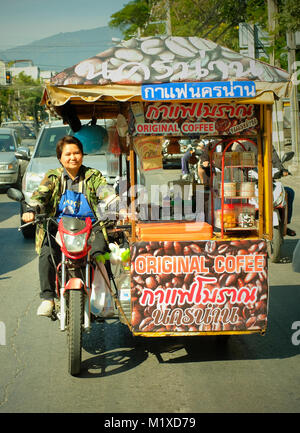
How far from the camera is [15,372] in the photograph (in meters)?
4.76

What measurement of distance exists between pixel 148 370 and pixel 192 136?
1.96 metres

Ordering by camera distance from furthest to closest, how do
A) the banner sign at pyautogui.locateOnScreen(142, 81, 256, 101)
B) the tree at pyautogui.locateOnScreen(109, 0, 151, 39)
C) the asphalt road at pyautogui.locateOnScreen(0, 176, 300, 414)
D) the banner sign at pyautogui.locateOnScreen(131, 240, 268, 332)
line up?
the tree at pyautogui.locateOnScreen(109, 0, 151, 39) < the banner sign at pyautogui.locateOnScreen(131, 240, 268, 332) < the banner sign at pyautogui.locateOnScreen(142, 81, 256, 101) < the asphalt road at pyautogui.locateOnScreen(0, 176, 300, 414)

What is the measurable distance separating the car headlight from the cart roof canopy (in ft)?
20.1

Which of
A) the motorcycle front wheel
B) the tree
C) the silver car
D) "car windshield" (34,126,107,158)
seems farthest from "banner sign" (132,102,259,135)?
the tree

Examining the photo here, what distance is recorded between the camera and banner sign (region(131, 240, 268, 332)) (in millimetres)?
4711

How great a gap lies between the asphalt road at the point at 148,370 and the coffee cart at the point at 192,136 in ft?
1.14

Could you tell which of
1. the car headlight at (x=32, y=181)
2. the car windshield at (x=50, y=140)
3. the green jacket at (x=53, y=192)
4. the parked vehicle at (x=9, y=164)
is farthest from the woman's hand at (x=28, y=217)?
the parked vehicle at (x=9, y=164)

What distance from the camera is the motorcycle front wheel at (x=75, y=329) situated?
4484mm

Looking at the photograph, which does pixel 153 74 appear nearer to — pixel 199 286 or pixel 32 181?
pixel 199 286

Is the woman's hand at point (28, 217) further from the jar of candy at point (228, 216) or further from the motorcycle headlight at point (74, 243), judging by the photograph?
the jar of candy at point (228, 216)

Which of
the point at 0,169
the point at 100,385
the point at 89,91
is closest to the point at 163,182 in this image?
the point at 89,91

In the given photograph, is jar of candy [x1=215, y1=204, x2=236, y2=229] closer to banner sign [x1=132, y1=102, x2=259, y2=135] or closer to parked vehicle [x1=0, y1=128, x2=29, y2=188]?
banner sign [x1=132, y1=102, x2=259, y2=135]

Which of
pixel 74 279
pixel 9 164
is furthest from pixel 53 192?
pixel 9 164

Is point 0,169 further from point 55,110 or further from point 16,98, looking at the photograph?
point 16,98
